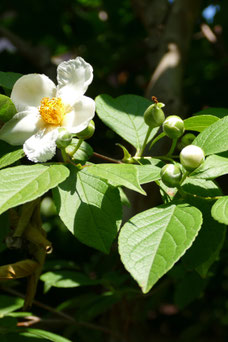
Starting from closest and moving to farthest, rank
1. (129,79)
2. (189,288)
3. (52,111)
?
(52,111)
(189,288)
(129,79)

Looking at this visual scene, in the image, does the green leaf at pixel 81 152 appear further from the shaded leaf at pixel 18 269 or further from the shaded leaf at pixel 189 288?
the shaded leaf at pixel 189 288

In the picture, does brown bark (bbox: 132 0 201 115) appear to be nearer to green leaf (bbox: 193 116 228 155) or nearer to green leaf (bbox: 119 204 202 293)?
green leaf (bbox: 193 116 228 155)

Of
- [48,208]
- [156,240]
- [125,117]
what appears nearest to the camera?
[156,240]

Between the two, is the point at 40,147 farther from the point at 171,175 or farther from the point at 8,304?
the point at 8,304

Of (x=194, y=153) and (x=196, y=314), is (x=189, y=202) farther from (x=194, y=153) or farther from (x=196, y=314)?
(x=196, y=314)

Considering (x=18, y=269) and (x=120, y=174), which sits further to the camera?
(x=18, y=269)

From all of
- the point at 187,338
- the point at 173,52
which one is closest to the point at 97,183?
the point at 173,52

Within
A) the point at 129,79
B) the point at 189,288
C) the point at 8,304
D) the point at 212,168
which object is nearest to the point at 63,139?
the point at 212,168
